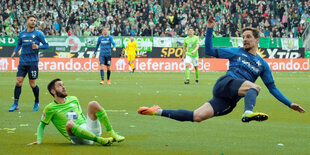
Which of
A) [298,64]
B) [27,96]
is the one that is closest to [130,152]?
[27,96]

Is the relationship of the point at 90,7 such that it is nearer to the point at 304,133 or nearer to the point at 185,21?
the point at 185,21

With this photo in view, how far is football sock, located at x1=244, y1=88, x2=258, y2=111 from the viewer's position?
265 inches

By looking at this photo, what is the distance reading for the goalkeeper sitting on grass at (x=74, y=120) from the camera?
7.33 metres

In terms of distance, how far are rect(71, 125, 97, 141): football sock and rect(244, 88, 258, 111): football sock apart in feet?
7.05

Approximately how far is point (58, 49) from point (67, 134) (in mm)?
29100

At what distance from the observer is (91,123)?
7.42 metres

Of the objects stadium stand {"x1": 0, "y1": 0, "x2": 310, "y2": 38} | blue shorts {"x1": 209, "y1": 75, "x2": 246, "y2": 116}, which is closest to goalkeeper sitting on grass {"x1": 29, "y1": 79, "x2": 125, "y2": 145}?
blue shorts {"x1": 209, "y1": 75, "x2": 246, "y2": 116}

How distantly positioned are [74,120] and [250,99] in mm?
2581

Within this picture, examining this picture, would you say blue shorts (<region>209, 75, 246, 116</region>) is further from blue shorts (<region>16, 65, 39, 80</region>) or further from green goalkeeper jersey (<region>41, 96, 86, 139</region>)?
blue shorts (<region>16, 65, 39, 80</region>)

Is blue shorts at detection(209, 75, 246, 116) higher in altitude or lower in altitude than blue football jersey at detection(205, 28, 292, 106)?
lower

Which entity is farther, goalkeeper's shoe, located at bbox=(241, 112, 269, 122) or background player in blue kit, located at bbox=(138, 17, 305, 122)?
background player in blue kit, located at bbox=(138, 17, 305, 122)

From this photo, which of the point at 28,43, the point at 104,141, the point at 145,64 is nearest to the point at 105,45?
the point at 28,43

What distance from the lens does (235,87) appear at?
23.2ft

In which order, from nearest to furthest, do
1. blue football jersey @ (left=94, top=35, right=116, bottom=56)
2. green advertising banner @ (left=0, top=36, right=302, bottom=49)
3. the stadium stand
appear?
blue football jersey @ (left=94, top=35, right=116, bottom=56) < green advertising banner @ (left=0, top=36, right=302, bottom=49) < the stadium stand
